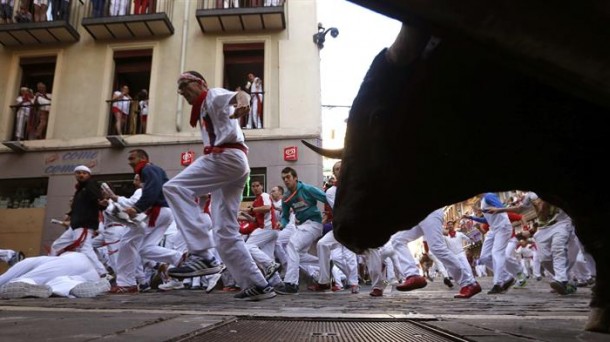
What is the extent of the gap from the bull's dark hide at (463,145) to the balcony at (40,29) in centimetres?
1484

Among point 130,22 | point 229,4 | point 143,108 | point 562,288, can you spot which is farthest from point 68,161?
point 562,288

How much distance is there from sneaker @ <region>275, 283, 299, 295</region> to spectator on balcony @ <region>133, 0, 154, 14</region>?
11021 millimetres

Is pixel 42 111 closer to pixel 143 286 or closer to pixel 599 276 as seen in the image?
pixel 143 286

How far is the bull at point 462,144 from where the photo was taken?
1.75m

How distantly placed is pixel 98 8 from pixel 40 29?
180 centimetres

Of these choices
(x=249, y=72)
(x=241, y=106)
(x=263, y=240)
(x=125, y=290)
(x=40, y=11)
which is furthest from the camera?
(x=249, y=72)

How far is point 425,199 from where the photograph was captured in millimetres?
2125

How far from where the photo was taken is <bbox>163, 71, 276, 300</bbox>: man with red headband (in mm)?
4402

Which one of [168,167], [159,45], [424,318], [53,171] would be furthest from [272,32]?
[424,318]

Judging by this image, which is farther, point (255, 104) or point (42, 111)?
point (42, 111)

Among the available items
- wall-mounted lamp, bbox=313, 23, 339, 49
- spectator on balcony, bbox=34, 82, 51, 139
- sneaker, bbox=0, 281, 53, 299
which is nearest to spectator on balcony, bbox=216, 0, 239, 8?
wall-mounted lamp, bbox=313, 23, 339, 49

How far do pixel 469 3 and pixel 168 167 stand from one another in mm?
12922

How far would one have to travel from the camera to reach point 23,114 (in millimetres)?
14453

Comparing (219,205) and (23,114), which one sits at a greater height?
(23,114)
